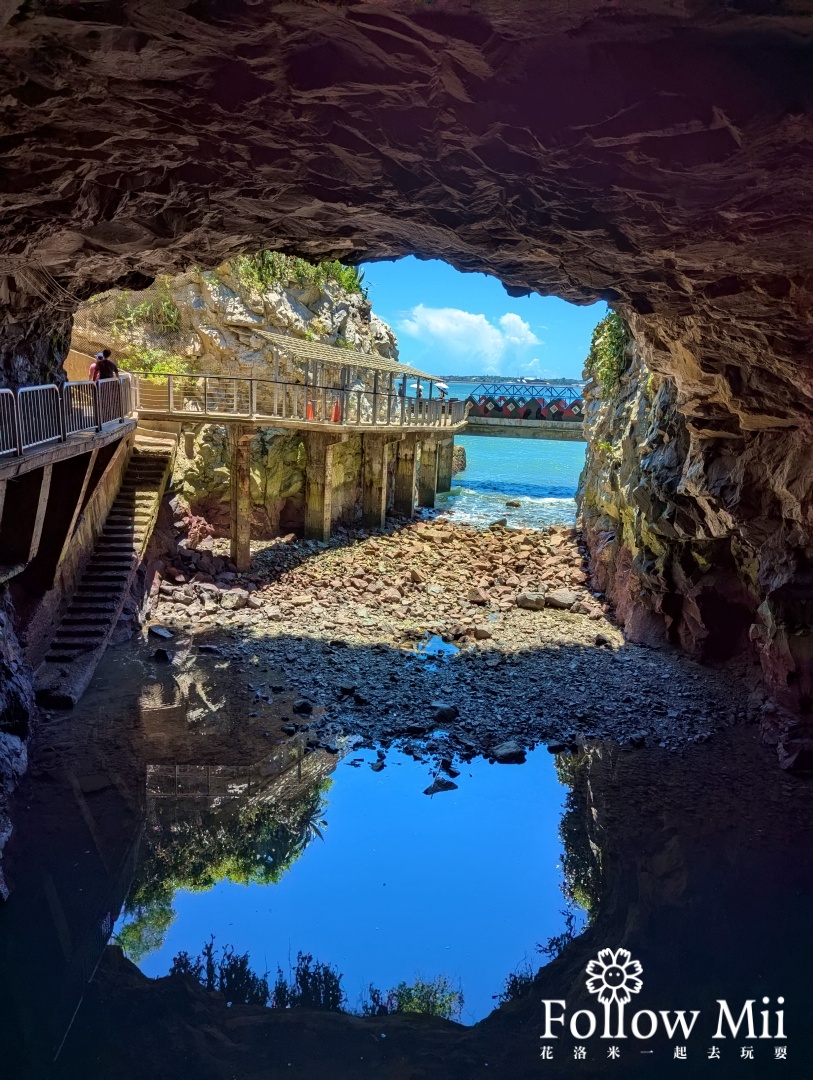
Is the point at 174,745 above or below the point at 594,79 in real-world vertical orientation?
below

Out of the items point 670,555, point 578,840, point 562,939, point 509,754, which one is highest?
point 670,555

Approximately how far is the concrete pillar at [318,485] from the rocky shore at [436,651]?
706 mm

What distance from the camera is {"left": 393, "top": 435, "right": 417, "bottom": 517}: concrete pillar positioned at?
30.9 meters

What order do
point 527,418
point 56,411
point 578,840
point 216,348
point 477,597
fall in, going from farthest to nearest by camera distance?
1. point 527,418
2. point 216,348
3. point 477,597
4. point 56,411
5. point 578,840

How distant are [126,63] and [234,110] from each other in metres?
1.15

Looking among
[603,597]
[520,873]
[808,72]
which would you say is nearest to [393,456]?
[603,597]

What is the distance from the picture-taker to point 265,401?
24.9 m

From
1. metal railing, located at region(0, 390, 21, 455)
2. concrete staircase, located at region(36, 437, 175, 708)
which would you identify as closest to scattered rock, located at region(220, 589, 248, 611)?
concrete staircase, located at region(36, 437, 175, 708)

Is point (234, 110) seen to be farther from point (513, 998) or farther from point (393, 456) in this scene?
point (393, 456)

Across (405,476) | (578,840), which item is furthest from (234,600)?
(405,476)

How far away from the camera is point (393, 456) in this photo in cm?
3094

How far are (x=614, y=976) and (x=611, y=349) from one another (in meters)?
18.9

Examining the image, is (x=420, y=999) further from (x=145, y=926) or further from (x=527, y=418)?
(x=527, y=418)

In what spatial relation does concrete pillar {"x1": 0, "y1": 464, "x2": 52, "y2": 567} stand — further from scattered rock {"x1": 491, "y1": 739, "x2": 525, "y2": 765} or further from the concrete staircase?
scattered rock {"x1": 491, "y1": 739, "x2": 525, "y2": 765}
